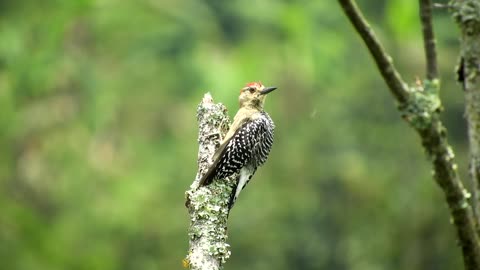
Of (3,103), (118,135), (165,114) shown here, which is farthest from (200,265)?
(165,114)

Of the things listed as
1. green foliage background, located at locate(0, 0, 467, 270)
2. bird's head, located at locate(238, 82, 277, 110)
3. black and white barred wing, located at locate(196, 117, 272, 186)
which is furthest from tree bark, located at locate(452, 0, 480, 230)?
green foliage background, located at locate(0, 0, 467, 270)

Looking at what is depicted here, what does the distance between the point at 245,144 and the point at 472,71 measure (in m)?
3.07

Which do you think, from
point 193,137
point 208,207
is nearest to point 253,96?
point 208,207

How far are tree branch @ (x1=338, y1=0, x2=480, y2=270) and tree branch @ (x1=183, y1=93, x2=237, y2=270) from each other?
1.71 meters

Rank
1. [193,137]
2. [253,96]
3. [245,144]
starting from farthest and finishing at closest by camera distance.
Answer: [193,137] → [253,96] → [245,144]

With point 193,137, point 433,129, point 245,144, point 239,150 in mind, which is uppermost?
point 193,137

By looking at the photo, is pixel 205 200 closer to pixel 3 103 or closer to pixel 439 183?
pixel 439 183

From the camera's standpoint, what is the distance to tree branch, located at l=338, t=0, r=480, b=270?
3189 mm

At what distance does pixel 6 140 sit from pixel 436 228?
6503mm

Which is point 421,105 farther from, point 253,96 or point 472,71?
point 253,96

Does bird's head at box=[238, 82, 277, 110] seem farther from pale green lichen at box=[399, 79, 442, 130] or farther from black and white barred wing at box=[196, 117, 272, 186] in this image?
pale green lichen at box=[399, 79, 442, 130]

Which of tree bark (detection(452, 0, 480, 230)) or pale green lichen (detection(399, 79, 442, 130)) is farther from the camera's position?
tree bark (detection(452, 0, 480, 230))

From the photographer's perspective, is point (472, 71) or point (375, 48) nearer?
point (375, 48)

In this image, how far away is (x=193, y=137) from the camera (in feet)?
52.0
